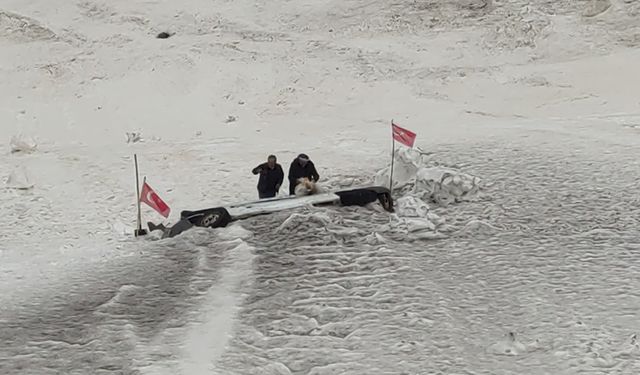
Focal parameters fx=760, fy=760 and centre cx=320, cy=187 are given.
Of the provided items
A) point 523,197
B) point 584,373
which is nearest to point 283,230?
point 523,197

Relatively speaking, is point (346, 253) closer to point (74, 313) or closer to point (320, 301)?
point (320, 301)

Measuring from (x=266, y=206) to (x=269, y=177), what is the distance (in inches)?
38.7

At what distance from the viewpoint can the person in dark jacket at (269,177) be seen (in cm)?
1433

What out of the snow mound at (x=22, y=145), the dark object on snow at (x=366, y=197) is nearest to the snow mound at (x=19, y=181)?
the snow mound at (x=22, y=145)

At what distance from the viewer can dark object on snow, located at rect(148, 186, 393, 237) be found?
43.8ft

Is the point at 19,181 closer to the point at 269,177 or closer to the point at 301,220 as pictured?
the point at 269,177

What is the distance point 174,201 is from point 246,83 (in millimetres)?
9246

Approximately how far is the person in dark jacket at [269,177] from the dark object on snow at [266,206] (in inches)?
27.1

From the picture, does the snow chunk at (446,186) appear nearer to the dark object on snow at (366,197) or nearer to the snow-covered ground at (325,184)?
the snow-covered ground at (325,184)

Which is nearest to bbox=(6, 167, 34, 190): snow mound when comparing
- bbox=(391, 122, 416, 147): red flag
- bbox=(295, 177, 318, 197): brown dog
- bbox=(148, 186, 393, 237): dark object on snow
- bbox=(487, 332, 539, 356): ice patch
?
bbox=(148, 186, 393, 237): dark object on snow

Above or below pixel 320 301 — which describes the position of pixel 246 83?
above

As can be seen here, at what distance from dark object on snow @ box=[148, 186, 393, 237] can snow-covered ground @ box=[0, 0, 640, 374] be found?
0.26m

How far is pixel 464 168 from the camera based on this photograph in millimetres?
16391

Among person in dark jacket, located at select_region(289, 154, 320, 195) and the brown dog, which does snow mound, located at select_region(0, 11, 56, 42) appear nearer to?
person in dark jacket, located at select_region(289, 154, 320, 195)
